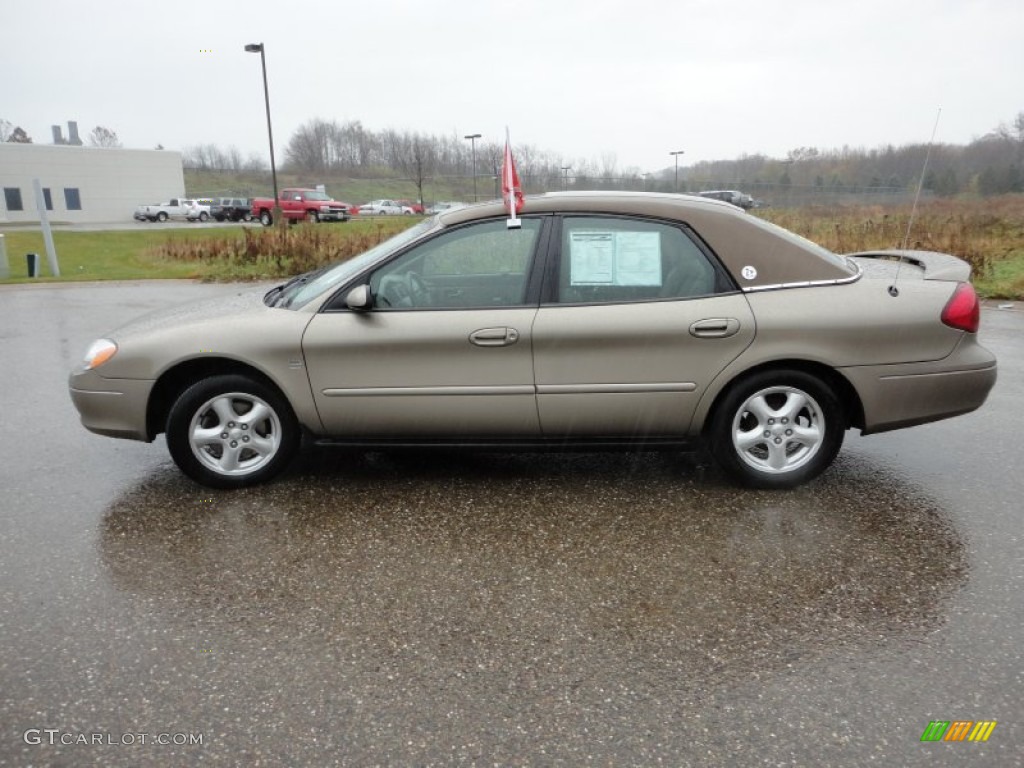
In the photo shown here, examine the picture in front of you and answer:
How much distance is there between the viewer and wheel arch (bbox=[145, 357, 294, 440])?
412 cm

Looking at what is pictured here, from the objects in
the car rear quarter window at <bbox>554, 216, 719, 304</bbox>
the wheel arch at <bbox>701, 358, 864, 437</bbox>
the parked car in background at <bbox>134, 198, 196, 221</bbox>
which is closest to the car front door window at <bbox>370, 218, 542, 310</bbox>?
the car rear quarter window at <bbox>554, 216, 719, 304</bbox>

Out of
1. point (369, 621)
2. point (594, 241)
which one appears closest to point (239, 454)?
point (369, 621)

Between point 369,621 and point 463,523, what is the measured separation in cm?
95

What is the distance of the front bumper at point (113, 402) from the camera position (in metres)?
4.11

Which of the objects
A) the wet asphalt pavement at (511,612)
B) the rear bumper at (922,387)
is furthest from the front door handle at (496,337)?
the rear bumper at (922,387)

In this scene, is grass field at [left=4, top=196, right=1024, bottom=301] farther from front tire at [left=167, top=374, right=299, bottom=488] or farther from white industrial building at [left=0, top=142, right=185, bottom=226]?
white industrial building at [left=0, top=142, right=185, bottom=226]

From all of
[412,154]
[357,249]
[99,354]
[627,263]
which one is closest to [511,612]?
[627,263]

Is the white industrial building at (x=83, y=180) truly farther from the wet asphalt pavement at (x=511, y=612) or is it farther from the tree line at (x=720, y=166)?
the wet asphalt pavement at (x=511, y=612)

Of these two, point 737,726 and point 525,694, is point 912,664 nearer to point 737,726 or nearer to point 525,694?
point 737,726

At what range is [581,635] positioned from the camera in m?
2.84

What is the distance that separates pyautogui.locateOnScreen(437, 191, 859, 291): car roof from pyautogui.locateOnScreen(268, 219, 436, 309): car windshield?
215 mm

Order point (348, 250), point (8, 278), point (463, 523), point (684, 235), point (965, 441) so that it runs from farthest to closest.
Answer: point (348, 250) → point (8, 278) → point (965, 441) → point (684, 235) → point (463, 523)

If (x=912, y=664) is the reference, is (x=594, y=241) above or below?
above

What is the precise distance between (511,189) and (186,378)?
2.08m
